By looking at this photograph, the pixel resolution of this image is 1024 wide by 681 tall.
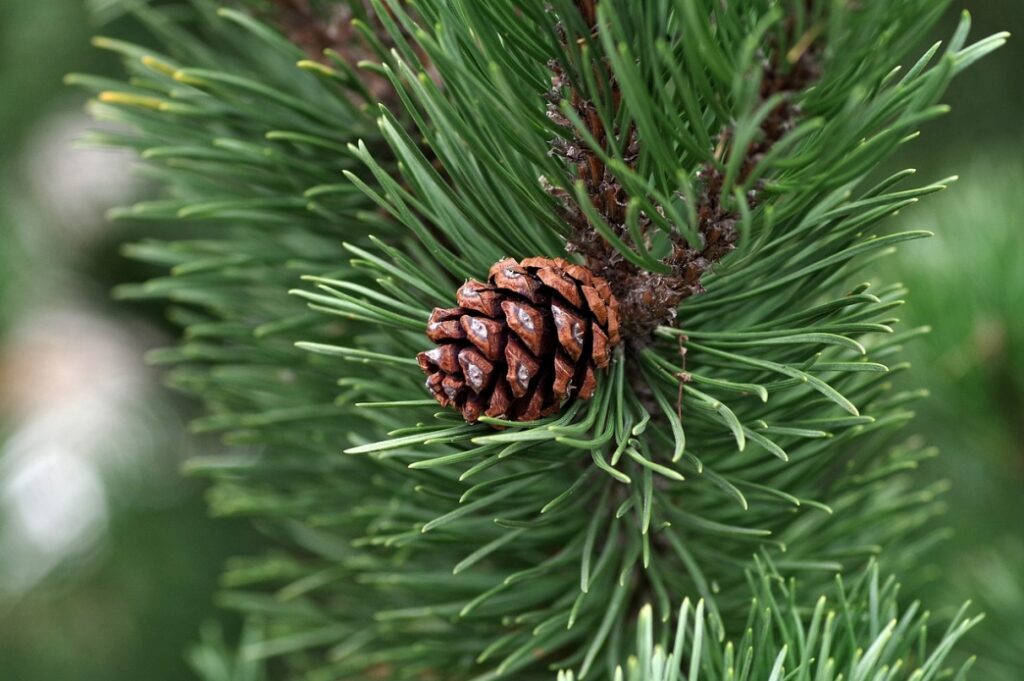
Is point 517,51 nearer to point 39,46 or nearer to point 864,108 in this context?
point 864,108

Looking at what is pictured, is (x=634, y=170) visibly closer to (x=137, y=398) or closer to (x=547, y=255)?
(x=547, y=255)

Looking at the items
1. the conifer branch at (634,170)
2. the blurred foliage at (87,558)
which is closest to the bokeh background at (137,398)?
the blurred foliage at (87,558)

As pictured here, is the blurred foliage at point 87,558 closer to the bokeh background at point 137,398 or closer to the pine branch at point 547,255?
the bokeh background at point 137,398

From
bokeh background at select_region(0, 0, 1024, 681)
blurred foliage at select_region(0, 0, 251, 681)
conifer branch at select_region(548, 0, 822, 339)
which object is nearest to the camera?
conifer branch at select_region(548, 0, 822, 339)

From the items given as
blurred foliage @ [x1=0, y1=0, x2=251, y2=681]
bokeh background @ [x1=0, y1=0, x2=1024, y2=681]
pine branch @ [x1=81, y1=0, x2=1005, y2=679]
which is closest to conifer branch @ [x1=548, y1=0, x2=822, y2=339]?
pine branch @ [x1=81, y1=0, x2=1005, y2=679]

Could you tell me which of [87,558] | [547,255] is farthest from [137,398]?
[547,255]

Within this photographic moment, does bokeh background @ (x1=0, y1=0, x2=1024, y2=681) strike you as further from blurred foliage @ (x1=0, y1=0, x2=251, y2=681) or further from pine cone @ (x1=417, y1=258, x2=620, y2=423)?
pine cone @ (x1=417, y1=258, x2=620, y2=423)
